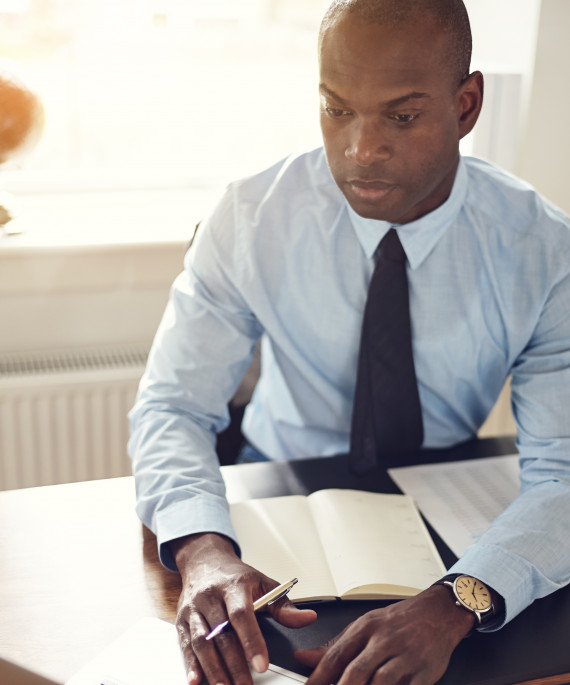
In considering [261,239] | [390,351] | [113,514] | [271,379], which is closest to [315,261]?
[261,239]

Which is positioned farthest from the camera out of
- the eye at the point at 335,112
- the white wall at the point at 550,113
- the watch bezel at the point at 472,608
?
the white wall at the point at 550,113

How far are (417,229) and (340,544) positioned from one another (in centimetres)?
52

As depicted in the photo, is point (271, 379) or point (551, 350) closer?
point (551, 350)

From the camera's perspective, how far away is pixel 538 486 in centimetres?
113

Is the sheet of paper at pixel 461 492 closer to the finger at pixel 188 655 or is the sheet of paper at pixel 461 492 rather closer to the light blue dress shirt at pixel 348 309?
the light blue dress shirt at pixel 348 309

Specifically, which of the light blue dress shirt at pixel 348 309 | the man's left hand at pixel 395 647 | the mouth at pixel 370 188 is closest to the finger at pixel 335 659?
the man's left hand at pixel 395 647

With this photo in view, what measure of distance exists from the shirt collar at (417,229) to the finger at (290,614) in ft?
1.98

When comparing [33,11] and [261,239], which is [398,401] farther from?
[33,11]

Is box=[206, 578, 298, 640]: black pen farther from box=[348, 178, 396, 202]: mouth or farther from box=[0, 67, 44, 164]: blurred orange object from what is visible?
box=[0, 67, 44, 164]: blurred orange object

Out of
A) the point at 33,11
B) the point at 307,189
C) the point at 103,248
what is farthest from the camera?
the point at 33,11

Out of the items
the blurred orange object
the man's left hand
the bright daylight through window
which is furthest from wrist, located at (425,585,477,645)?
the bright daylight through window

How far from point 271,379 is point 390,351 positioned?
1.13ft

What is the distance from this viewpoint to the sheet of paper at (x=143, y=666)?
81cm

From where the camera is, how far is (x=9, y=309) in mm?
1986
